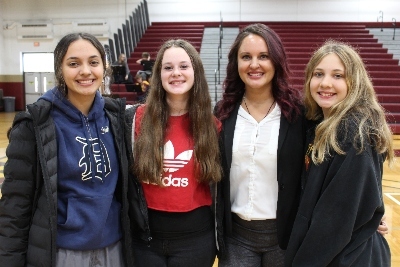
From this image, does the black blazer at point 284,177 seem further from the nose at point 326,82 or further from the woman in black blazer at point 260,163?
the nose at point 326,82

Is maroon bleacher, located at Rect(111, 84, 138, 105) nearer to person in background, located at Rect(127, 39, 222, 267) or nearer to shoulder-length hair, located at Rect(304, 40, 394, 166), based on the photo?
person in background, located at Rect(127, 39, 222, 267)

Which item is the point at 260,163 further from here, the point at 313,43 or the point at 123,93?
the point at 313,43

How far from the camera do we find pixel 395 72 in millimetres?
10867

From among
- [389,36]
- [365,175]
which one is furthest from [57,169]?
[389,36]

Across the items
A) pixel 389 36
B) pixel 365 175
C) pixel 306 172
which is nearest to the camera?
pixel 365 175

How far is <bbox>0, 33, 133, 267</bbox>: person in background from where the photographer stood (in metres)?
1.45

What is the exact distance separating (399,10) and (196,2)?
24.0 feet

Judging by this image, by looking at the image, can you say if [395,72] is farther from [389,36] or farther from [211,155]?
[211,155]

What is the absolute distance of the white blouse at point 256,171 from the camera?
68.1 inches

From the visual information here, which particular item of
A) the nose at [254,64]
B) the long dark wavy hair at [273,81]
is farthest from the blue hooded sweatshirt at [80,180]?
the nose at [254,64]

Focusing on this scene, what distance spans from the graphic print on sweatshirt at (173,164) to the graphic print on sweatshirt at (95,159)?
242 mm

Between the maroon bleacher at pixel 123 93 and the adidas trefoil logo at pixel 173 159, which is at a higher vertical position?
the maroon bleacher at pixel 123 93

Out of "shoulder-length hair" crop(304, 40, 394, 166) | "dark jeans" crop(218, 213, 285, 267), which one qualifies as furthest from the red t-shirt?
"shoulder-length hair" crop(304, 40, 394, 166)

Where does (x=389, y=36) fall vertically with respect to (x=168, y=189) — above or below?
above
